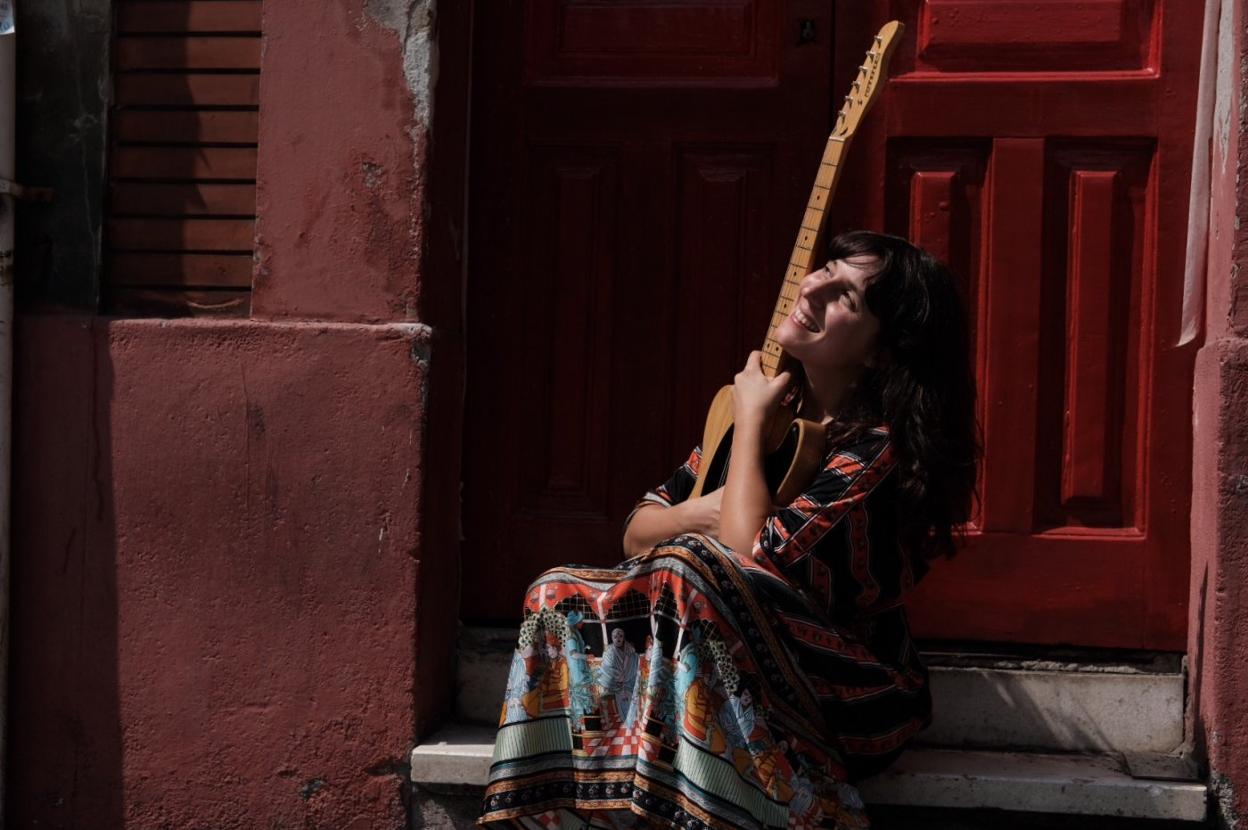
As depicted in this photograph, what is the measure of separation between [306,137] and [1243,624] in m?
2.26

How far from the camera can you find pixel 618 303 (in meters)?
3.53

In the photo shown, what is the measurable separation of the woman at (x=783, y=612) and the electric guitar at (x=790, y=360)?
0.05 m

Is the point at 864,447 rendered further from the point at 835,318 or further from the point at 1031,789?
the point at 1031,789

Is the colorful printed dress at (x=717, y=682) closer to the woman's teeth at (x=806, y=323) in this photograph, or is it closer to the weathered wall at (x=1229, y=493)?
the woman's teeth at (x=806, y=323)

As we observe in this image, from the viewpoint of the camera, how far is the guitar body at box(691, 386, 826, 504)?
9.25 feet

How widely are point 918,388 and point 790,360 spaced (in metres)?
0.28

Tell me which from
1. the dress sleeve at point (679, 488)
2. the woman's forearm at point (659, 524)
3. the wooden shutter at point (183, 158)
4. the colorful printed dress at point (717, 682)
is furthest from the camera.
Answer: the wooden shutter at point (183, 158)

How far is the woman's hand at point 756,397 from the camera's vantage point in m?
2.83

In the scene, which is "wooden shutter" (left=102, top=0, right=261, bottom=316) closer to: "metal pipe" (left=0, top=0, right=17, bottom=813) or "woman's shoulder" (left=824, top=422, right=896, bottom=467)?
"metal pipe" (left=0, top=0, right=17, bottom=813)

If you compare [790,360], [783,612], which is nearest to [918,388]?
[790,360]

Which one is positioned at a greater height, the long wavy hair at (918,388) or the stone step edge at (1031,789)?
the long wavy hair at (918,388)

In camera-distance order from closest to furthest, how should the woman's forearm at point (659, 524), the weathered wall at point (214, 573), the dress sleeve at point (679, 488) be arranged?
1. the woman's forearm at point (659, 524)
2. the dress sleeve at point (679, 488)
3. the weathered wall at point (214, 573)

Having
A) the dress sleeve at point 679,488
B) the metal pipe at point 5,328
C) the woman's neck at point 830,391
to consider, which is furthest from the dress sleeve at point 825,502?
the metal pipe at point 5,328

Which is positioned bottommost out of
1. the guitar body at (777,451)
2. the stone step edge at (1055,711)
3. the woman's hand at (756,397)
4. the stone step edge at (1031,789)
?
the stone step edge at (1031,789)
